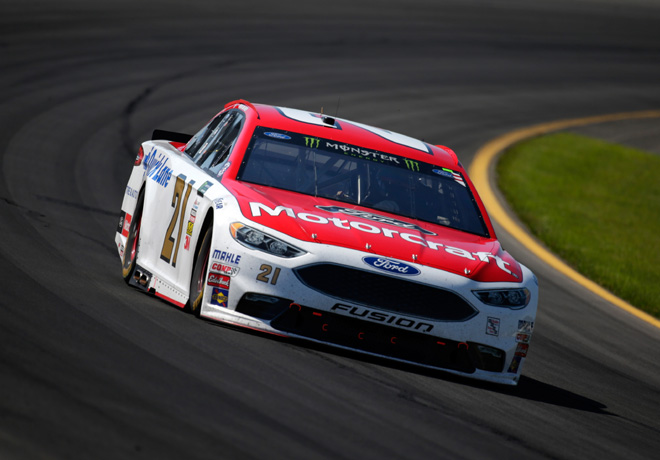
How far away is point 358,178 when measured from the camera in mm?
7520

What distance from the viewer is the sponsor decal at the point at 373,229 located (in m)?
6.54

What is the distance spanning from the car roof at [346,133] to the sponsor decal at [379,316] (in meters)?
1.92

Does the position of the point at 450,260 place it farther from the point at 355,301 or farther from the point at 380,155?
the point at 380,155

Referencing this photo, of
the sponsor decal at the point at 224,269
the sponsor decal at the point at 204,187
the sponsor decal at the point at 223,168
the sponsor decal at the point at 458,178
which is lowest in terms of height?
the sponsor decal at the point at 224,269

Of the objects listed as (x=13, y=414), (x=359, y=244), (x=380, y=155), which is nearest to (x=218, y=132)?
(x=380, y=155)

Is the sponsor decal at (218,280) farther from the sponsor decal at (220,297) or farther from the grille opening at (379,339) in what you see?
the grille opening at (379,339)

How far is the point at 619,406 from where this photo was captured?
23.0 ft

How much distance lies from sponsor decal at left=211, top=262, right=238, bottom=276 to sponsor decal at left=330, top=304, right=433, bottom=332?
0.59 m

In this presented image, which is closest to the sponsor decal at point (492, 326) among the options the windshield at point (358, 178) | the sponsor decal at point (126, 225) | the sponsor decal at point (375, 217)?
the sponsor decal at point (375, 217)

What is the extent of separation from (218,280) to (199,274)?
0.41 m

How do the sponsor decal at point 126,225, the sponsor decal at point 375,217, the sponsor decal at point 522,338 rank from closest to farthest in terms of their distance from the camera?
the sponsor decal at point 522,338, the sponsor decal at point 375,217, the sponsor decal at point 126,225

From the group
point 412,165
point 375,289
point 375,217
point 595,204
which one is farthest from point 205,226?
point 595,204

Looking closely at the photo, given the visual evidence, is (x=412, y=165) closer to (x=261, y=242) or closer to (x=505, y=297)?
(x=505, y=297)

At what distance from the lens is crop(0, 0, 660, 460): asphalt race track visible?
4566mm
